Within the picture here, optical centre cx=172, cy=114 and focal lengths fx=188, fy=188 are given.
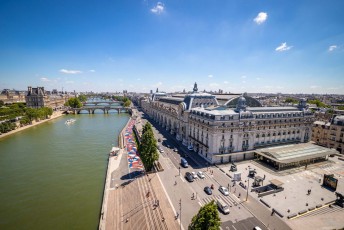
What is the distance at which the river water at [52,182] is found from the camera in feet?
113

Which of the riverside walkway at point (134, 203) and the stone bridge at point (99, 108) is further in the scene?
the stone bridge at point (99, 108)

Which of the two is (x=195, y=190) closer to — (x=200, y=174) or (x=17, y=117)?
(x=200, y=174)

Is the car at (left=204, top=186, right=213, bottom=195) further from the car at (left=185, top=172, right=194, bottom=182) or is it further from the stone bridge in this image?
the stone bridge

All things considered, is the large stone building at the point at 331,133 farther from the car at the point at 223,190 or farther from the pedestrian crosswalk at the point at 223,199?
the pedestrian crosswalk at the point at 223,199

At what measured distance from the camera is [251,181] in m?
45.5

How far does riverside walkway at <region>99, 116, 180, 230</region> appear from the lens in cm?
3088

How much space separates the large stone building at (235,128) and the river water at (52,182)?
30.8 m

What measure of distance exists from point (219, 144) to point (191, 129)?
593 inches

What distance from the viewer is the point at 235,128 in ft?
187

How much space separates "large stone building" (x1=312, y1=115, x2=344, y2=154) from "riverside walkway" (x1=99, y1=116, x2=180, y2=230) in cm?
6852

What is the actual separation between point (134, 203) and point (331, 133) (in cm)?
7682

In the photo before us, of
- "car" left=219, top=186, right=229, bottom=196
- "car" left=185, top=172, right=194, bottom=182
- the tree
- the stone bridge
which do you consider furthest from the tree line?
the tree

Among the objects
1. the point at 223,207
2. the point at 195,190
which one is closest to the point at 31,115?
the point at 195,190

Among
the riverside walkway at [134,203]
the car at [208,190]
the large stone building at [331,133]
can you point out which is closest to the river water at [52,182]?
the riverside walkway at [134,203]
